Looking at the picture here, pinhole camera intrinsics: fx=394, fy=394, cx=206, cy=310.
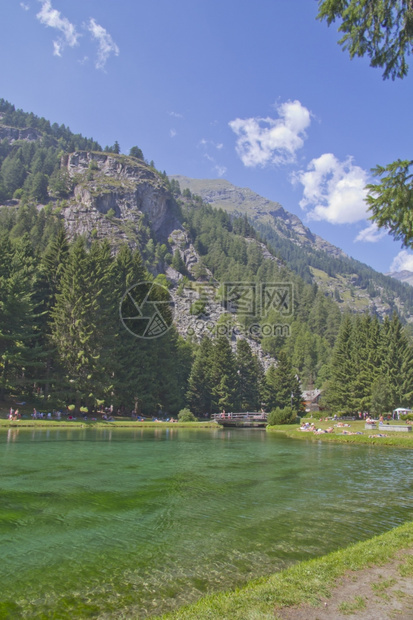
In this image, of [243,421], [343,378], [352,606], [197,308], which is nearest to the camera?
[352,606]

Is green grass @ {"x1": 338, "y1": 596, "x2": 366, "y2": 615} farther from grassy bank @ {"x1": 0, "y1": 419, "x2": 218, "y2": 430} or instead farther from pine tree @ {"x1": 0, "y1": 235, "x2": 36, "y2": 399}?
pine tree @ {"x1": 0, "y1": 235, "x2": 36, "y2": 399}

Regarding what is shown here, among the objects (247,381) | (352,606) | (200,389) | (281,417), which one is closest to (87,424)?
(281,417)

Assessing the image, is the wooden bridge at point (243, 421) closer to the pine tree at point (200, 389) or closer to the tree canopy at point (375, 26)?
the pine tree at point (200, 389)

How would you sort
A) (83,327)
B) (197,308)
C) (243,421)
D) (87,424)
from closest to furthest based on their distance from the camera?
1. (87,424)
2. (83,327)
3. (243,421)
4. (197,308)

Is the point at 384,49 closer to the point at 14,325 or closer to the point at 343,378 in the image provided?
the point at 14,325

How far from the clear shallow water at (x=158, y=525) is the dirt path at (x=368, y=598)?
A: 2.03 m

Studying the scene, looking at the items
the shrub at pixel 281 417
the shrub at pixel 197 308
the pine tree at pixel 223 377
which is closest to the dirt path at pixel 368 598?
the shrub at pixel 281 417

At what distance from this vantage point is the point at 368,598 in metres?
6.23

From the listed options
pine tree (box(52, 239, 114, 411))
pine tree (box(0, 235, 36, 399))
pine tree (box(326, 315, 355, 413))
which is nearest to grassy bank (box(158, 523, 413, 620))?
pine tree (box(0, 235, 36, 399))

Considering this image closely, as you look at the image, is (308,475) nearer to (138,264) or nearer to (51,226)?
(138,264)

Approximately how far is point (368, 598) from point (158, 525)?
6.67 metres

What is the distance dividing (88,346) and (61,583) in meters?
54.7

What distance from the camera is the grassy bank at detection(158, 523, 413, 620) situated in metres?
5.88

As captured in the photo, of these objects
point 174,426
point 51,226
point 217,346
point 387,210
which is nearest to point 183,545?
point 387,210
